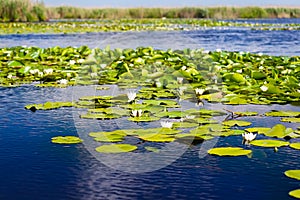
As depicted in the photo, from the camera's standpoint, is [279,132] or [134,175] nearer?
[134,175]

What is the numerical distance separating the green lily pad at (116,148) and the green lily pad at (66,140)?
291 millimetres

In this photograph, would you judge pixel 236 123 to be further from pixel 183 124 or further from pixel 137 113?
pixel 137 113

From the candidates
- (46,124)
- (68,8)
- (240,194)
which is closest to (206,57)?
(46,124)

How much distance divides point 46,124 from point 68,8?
38.0 meters

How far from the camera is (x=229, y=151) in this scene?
349 centimetres

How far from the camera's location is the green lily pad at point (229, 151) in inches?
136

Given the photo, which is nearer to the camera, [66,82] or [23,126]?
[23,126]

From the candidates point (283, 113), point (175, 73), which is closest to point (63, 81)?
point (175, 73)

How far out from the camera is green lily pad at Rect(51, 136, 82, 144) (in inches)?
148

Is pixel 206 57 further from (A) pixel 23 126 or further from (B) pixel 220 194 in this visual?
(B) pixel 220 194

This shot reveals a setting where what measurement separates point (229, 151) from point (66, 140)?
1205 millimetres

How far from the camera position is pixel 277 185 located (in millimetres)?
2873

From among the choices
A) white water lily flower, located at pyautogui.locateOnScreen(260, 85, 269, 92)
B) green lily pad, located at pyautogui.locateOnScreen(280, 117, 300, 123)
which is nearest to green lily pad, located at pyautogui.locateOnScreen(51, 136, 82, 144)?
green lily pad, located at pyautogui.locateOnScreen(280, 117, 300, 123)

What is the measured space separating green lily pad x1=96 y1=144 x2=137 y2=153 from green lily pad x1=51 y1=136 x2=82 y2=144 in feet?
0.95
